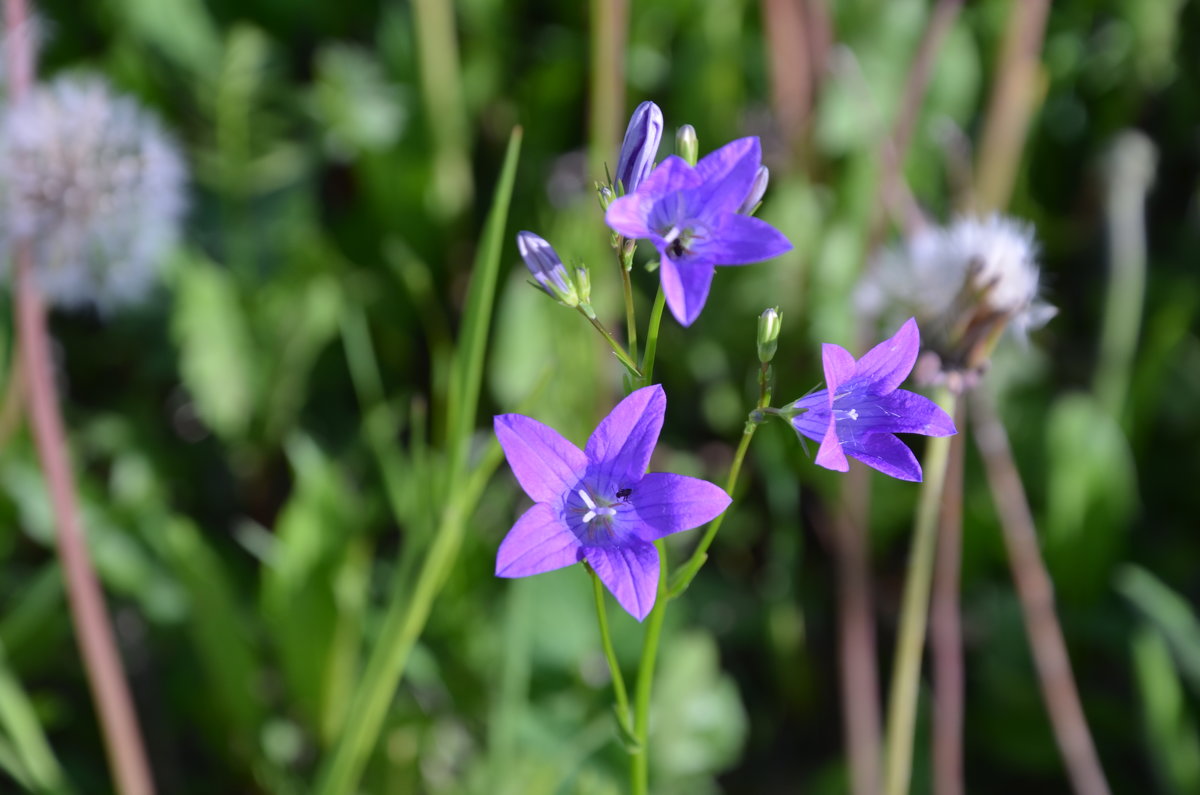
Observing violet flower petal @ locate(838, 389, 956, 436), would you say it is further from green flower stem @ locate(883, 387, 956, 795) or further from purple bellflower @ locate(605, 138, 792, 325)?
green flower stem @ locate(883, 387, 956, 795)

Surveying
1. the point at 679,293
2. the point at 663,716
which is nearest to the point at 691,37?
the point at 663,716

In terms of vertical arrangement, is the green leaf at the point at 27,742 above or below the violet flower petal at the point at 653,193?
below

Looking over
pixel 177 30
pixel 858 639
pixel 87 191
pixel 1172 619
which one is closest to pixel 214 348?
pixel 87 191

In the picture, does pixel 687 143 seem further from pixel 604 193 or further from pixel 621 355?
pixel 621 355

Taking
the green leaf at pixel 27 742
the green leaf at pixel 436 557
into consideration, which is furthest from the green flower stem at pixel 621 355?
the green leaf at pixel 27 742

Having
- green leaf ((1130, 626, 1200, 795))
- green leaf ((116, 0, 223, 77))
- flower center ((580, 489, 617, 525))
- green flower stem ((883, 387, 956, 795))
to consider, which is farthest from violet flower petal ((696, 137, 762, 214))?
green leaf ((116, 0, 223, 77))

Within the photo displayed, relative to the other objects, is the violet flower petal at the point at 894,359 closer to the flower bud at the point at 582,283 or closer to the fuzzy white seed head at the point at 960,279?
the flower bud at the point at 582,283

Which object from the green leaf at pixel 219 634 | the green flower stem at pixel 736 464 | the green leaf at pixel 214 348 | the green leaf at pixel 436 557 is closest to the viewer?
the green flower stem at pixel 736 464
